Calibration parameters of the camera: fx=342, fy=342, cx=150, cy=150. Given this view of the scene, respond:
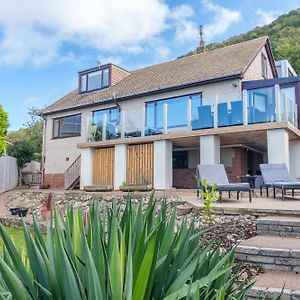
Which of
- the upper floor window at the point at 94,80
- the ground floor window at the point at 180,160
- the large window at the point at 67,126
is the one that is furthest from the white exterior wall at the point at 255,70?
the large window at the point at 67,126

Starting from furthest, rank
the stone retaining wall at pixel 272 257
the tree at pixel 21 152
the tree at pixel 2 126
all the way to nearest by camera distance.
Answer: the tree at pixel 21 152
the tree at pixel 2 126
the stone retaining wall at pixel 272 257

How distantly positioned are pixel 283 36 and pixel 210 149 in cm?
2533

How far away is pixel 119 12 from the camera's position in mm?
17547

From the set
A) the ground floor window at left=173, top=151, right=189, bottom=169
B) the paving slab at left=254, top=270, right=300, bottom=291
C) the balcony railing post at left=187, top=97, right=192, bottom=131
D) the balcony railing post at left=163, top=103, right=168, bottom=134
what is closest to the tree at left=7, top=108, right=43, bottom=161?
the ground floor window at left=173, top=151, right=189, bottom=169

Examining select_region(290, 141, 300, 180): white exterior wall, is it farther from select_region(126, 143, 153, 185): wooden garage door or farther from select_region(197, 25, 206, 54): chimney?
select_region(197, 25, 206, 54): chimney

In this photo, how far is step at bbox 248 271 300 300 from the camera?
3.84 metres

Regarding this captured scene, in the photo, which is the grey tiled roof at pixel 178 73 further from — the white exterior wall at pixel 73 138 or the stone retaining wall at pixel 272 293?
the stone retaining wall at pixel 272 293

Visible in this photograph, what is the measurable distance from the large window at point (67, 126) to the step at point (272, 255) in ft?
57.5

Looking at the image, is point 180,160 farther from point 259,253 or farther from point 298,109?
point 259,253

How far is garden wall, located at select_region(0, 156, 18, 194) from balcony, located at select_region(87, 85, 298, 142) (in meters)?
7.61

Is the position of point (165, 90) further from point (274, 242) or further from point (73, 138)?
point (274, 242)

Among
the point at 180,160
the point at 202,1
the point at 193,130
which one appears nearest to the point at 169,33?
the point at 202,1

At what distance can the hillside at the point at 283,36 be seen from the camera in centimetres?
3041

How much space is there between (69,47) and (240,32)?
2138 cm
